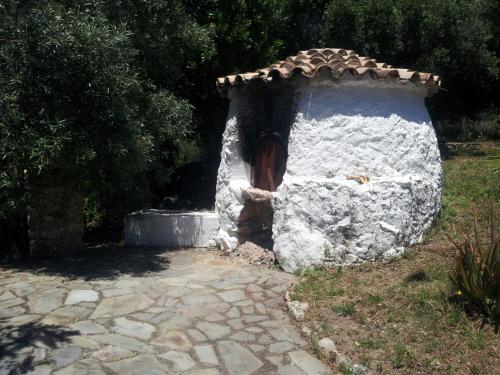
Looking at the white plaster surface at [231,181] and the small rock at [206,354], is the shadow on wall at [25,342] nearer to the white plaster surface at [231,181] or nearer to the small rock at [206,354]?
the small rock at [206,354]

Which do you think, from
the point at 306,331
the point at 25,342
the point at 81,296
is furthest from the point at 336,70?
the point at 25,342

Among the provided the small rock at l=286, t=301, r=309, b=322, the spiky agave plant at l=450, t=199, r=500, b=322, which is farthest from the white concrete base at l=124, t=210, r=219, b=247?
the spiky agave plant at l=450, t=199, r=500, b=322

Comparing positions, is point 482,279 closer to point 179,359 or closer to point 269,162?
point 179,359

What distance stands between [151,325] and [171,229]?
371cm

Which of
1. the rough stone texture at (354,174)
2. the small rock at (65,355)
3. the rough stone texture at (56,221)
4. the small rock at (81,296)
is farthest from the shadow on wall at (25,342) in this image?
the rough stone texture at (354,174)

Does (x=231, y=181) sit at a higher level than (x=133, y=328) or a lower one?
higher

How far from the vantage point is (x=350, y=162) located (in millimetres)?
6879

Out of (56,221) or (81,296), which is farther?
(56,221)

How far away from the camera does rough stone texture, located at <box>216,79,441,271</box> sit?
6551mm

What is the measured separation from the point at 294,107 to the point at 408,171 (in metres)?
1.94

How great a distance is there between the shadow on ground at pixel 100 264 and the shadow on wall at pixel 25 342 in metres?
1.79

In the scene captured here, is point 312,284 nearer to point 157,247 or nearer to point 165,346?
point 165,346

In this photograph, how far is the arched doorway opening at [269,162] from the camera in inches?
311

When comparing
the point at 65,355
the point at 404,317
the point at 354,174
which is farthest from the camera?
the point at 354,174
